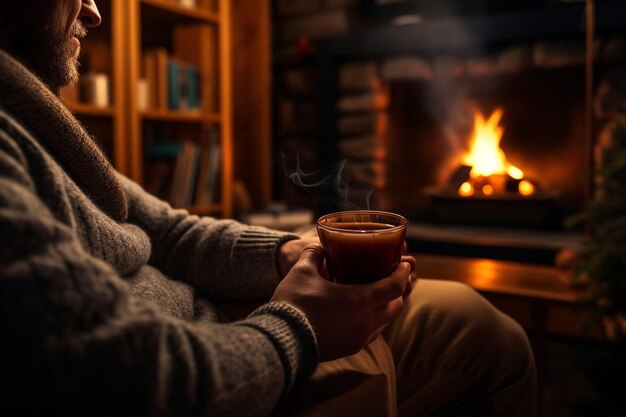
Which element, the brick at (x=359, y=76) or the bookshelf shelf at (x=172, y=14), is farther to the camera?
the brick at (x=359, y=76)

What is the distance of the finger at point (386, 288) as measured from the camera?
0.70 m

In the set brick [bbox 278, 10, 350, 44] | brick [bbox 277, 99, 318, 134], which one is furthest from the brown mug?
brick [bbox 277, 99, 318, 134]

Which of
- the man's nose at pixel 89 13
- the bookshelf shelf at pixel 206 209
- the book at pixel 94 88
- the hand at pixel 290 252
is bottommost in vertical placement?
the bookshelf shelf at pixel 206 209

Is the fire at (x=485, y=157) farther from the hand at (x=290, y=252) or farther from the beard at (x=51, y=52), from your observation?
the beard at (x=51, y=52)

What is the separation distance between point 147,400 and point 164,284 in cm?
42

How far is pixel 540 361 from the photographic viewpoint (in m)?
1.70

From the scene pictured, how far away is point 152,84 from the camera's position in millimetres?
2543

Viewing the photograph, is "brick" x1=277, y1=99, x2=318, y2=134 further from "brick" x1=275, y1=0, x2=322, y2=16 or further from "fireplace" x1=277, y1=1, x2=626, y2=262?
"brick" x1=275, y1=0, x2=322, y2=16

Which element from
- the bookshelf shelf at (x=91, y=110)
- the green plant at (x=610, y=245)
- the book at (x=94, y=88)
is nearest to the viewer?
the green plant at (x=610, y=245)

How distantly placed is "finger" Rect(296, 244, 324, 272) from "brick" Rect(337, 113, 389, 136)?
227cm

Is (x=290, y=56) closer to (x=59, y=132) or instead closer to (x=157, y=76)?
(x=157, y=76)

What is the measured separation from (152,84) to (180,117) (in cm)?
17

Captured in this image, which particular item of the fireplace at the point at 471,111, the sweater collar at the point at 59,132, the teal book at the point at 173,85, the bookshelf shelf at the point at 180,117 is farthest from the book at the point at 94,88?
the sweater collar at the point at 59,132

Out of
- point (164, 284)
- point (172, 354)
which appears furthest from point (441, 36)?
point (172, 354)
